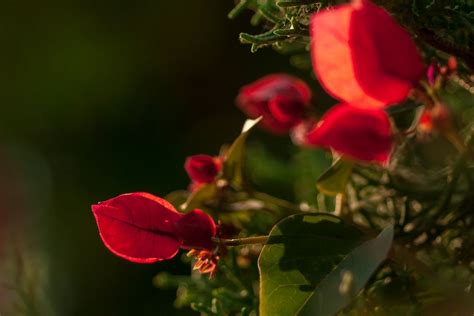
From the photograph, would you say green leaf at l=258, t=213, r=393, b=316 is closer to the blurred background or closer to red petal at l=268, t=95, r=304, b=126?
red petal at l=268, t=95, r=304, b=126

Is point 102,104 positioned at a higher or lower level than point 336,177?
lower

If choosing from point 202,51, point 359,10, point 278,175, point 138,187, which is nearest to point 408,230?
point 359,10

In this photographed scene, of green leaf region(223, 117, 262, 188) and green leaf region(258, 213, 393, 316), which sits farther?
green leaf region(223, 117, 262, 188)

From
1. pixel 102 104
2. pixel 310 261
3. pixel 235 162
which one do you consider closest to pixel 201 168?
pixel 235 162

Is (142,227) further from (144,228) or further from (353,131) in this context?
(353,131)

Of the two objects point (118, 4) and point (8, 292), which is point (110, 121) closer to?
point (118, 4)

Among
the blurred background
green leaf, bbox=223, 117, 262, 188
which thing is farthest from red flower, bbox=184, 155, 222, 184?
the blurred background

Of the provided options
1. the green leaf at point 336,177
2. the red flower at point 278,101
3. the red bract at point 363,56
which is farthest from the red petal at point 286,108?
the red bract at point 363,56
